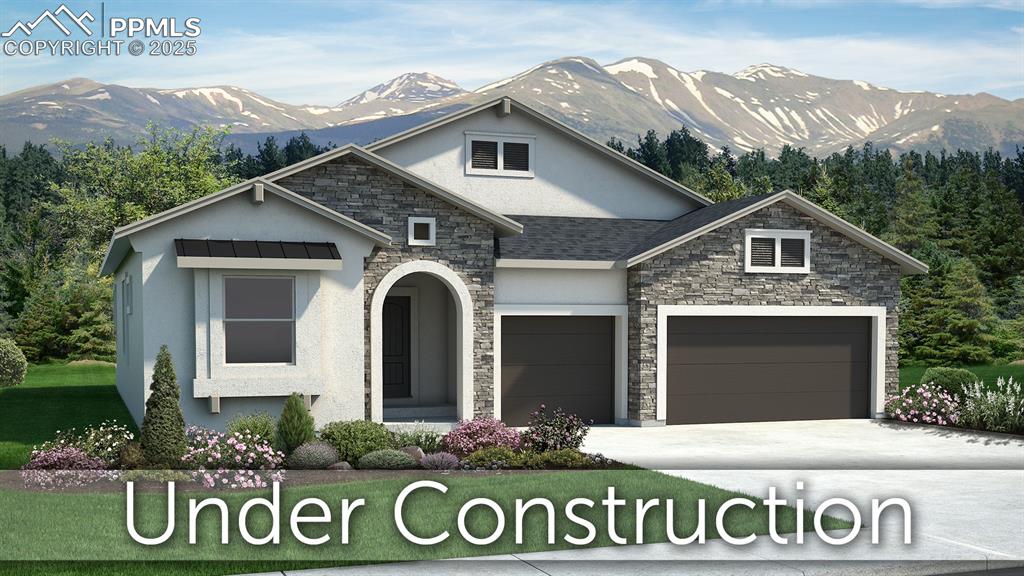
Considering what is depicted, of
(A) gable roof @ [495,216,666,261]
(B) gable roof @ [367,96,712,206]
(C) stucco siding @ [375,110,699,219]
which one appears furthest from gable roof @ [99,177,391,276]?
(C) stucco siding @ [375,110,699,219]

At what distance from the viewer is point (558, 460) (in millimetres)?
15125

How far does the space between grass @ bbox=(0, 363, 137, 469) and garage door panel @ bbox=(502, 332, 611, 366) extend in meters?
7.09

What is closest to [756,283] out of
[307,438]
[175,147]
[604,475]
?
[604,475]

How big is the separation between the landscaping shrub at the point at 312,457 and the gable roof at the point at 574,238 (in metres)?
6.55

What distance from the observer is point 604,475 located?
14.3 m

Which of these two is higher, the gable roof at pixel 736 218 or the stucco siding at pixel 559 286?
the gable roof at pixel 736 218

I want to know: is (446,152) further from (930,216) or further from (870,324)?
(930,216)

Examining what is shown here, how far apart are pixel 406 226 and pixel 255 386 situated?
13.5ft

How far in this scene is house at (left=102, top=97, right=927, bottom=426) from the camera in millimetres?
17812

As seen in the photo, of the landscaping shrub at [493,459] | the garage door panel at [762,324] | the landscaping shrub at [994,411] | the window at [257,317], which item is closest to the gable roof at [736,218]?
the garage door panel at [762,324]

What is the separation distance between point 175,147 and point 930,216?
133 ft

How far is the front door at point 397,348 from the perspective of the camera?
2252 centimetres

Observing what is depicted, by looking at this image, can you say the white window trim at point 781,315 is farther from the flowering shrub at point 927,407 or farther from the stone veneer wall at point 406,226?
the stone veneer wall at point 406,226

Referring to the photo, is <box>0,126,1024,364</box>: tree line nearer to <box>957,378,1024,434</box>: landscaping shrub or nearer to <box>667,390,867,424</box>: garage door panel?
<box>667,390,867,424</box>: garage door panel
